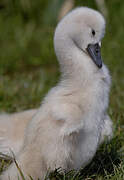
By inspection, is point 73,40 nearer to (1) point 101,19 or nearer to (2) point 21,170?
(1) point 101,19

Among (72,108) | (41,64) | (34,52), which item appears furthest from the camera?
(34,52)

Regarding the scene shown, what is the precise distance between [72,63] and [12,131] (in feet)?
2.93

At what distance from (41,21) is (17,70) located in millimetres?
1535

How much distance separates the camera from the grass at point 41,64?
11.8 feet

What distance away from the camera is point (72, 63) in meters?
3.20

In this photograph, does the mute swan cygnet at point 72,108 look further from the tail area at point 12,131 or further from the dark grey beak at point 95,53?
the tail area at point 12,131

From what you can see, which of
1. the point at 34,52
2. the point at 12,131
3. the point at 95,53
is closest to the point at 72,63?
the point at 95,53

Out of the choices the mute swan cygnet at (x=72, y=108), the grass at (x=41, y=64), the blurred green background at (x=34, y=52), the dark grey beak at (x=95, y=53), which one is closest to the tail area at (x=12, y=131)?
the grass at (x=41, y=64)

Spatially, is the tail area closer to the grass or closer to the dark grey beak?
the grass

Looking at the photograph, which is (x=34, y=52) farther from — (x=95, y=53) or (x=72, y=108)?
(x=72, y=108)

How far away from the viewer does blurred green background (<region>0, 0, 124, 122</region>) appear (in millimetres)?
4789

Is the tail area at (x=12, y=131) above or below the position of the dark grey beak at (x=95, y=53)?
below

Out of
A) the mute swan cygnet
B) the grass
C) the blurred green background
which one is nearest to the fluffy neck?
the mute swan cygnet

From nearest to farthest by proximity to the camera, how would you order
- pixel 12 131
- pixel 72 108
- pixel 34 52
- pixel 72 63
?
pixel 72 108, pixel 72 63, pixel 12 131, pixel 34 52
